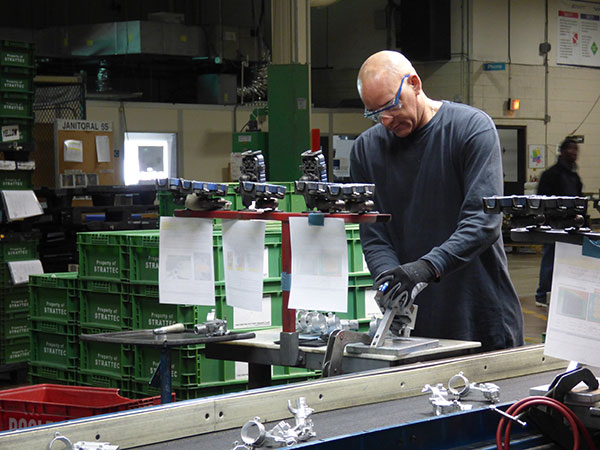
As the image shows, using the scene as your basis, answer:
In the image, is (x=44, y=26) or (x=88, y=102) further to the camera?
(x=44, y=26)

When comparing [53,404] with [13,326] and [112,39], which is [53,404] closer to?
[13,326]

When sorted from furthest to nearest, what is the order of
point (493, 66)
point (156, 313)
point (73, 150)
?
point (493, 66) → point (73, 150) → point (156, 313)

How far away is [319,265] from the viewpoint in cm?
296

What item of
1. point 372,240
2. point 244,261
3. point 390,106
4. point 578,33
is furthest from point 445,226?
point 578,33

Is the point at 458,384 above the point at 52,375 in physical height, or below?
above

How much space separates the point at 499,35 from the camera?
16641 millimetres

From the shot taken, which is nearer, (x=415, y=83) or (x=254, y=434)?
(x=254, y=434)

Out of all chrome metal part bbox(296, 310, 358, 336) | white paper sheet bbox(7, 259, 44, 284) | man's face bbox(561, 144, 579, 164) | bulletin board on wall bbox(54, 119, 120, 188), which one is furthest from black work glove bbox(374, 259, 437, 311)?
bulletin board on wall bbox(54, 119, 120, 188)

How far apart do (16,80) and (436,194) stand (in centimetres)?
542

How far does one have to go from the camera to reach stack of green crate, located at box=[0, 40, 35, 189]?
764cm

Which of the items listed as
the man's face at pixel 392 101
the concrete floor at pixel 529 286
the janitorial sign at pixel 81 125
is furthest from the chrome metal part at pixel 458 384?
the janitorial sign at pixel 81 125

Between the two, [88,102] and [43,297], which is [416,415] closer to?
[43,297]

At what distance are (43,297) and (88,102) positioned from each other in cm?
783

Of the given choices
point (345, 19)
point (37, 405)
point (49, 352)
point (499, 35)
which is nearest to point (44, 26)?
point (345, 19)
